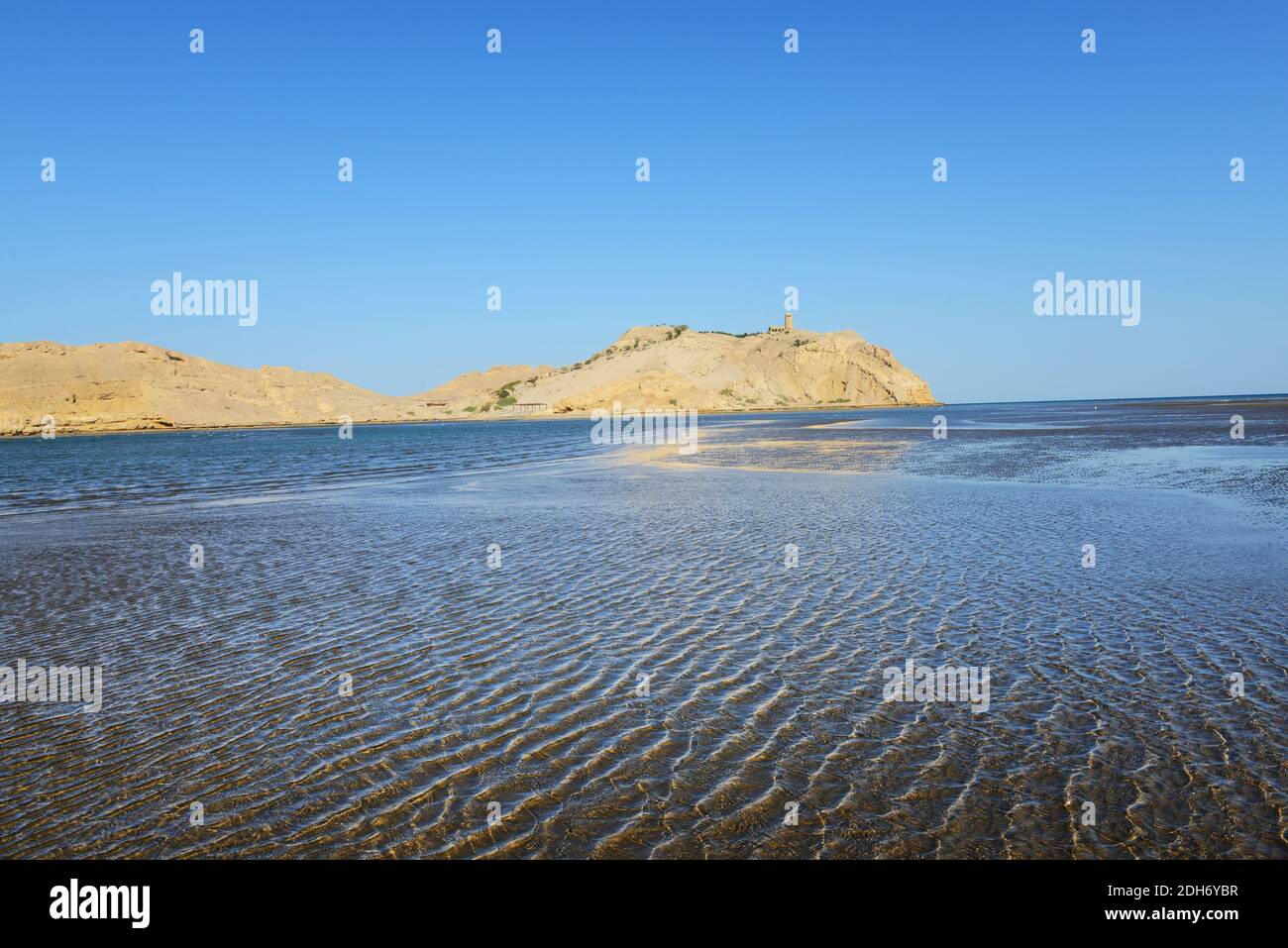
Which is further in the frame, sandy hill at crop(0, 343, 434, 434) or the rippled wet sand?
sandy hill at crop(0, 343, 434, 434)

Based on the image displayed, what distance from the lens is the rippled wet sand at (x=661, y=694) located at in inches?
207

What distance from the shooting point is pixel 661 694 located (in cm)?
A: 780

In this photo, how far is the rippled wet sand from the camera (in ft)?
17.3

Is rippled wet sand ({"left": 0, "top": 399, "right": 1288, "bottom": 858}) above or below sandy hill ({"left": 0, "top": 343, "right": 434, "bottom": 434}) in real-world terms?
below

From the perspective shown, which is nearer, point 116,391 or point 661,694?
point 661,694

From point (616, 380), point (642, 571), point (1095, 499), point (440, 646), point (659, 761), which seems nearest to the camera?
point (659, 761)

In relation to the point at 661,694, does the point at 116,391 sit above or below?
above

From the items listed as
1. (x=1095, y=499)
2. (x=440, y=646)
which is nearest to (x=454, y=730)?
(x=440, y=646)

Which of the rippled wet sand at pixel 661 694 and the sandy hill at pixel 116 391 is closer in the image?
the rippled wet sand at pixel 661 694

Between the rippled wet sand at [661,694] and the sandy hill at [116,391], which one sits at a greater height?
the sandy hill at [116,391]

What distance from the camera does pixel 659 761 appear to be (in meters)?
6.26

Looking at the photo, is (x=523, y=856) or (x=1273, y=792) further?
(x=1273, y=792)
